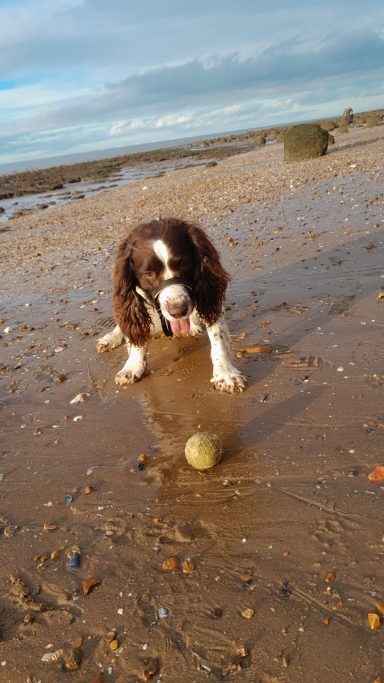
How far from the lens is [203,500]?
2580 millimetres

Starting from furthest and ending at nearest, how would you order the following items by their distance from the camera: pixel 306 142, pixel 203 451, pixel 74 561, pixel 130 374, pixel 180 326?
pixel 306 142
pixel 130 374
pixel 180 326
pixel 203 451
pixel 74 561

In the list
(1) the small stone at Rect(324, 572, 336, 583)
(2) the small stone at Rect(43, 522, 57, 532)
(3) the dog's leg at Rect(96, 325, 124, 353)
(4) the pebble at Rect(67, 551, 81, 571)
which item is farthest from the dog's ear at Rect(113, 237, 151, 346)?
(1) the small stone at Rect(324, 572, 336, 583)

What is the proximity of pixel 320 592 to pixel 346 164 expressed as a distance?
15.0 metres

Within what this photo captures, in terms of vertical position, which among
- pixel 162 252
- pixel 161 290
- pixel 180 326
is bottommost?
pixel 180 326

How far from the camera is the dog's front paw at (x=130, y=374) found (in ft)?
13.7

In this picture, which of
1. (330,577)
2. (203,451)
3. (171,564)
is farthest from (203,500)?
(330,577)

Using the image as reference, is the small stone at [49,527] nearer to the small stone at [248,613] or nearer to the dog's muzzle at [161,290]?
the small stone at [248,613]

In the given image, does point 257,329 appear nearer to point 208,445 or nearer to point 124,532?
point 208,445

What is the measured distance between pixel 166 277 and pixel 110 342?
4.23 ft

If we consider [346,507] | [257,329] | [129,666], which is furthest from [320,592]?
[257,329]

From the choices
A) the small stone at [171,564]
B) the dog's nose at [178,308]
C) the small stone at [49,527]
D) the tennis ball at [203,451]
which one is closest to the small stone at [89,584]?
the small stone at [171,564]

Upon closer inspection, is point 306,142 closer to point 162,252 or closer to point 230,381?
point 162,252

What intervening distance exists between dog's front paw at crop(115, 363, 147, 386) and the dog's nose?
0.72 m

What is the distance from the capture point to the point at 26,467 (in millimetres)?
3154
